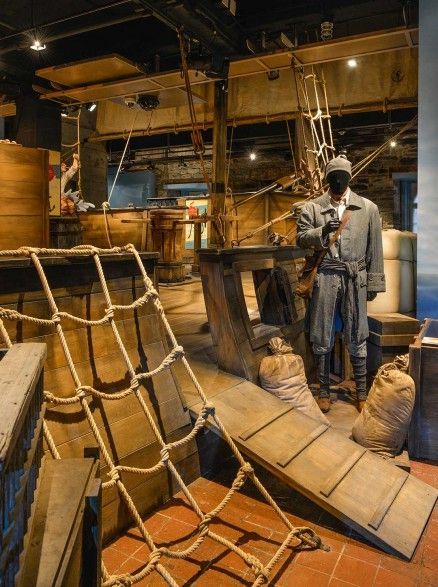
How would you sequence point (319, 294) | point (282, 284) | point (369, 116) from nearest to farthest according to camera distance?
1. point (319, 294)
2. point (282, 284)
3. point (369, 116)

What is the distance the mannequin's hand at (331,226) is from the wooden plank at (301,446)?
1747mm

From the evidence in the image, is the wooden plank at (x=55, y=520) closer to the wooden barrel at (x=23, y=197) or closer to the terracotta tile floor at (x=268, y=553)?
the terracotta tile floor at (x=268, y=553)

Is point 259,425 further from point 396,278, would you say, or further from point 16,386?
point 396,278

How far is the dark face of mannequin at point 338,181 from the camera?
4.50m

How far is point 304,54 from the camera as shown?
21.3 ft

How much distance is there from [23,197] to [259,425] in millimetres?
4452

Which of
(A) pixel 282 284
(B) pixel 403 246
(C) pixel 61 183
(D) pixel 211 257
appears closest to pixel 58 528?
(D) pixel 211 257

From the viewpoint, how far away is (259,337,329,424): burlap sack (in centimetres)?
432

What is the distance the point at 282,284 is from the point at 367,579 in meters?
3.53

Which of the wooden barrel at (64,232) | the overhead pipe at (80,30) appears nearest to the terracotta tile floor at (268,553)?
the overhead pipe at (80,30)

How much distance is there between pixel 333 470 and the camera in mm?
3295

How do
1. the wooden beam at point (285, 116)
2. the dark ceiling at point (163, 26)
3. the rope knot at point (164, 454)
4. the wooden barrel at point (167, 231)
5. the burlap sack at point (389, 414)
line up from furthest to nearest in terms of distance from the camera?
1. the wooden barrel at point (167, 231)
2. the wooden beam at point (285, 116)
3. the dark ceiling at point (163, 26)
4. the burlap sack at point (389, 414)
5. the rope knot at point (164, 454)

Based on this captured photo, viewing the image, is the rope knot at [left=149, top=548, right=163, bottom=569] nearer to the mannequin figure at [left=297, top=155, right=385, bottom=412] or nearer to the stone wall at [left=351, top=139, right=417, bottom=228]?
the mannequin figure at [left=297, top=155, right=385, bottom=412]

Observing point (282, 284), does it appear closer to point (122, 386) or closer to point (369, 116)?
point (122, 386)
